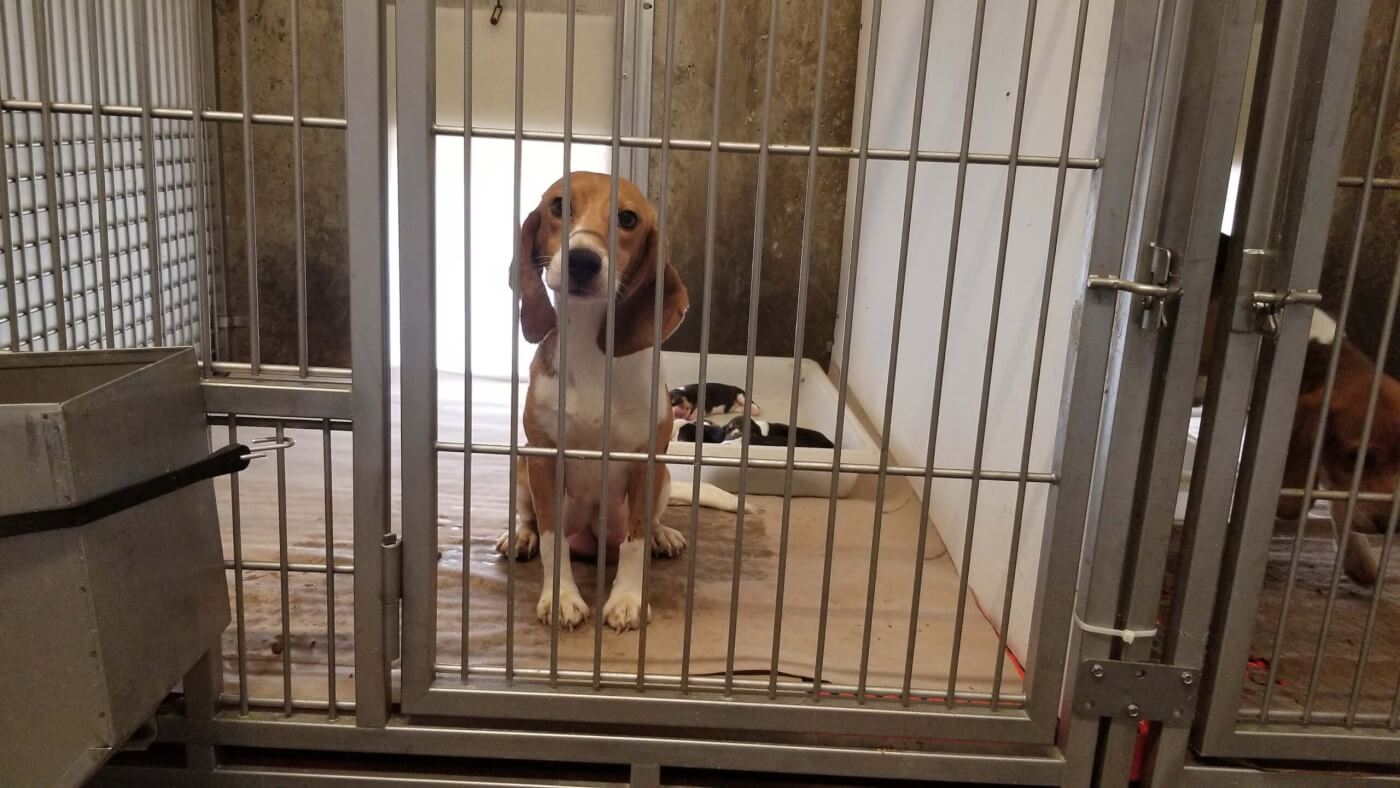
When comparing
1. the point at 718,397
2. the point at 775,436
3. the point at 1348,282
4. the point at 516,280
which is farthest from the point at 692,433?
the point at 1348,282

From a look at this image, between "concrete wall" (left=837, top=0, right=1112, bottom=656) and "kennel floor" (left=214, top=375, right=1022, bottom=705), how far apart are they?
13 centimetres

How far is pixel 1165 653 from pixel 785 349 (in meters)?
2.39

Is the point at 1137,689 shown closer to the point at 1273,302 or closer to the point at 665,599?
the point at 1273,302

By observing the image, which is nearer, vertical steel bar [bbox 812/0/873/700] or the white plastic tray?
vertical steel bar [bbox 812/0/873/700]

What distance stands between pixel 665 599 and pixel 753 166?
2.07m

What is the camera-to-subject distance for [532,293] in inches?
68.9

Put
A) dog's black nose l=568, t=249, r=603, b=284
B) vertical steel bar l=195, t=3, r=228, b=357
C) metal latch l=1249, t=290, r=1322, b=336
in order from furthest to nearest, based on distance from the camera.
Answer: vertical steel bar l=195, t=3, r=228, b=357 → dog's black nose l=568, t=249, r=603, b=284 → metal latch l=1249, t=290, r=1322, b=336

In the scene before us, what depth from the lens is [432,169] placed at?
1342 mm

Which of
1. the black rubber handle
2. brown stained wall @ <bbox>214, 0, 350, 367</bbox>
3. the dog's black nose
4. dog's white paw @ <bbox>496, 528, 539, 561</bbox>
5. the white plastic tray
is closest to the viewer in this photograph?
the black rubber handle

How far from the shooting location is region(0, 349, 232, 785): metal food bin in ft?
3.53

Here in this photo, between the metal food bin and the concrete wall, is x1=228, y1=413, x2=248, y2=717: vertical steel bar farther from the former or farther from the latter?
the concrete wall

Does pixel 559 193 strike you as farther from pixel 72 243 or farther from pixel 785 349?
pixel 785 349

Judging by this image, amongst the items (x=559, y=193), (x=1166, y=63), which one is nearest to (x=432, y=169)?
(x=559, y=193)

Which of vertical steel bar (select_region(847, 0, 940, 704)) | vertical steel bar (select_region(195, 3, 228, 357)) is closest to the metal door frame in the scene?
vertical steel bar (select_region(847, 0, 940, 704))
